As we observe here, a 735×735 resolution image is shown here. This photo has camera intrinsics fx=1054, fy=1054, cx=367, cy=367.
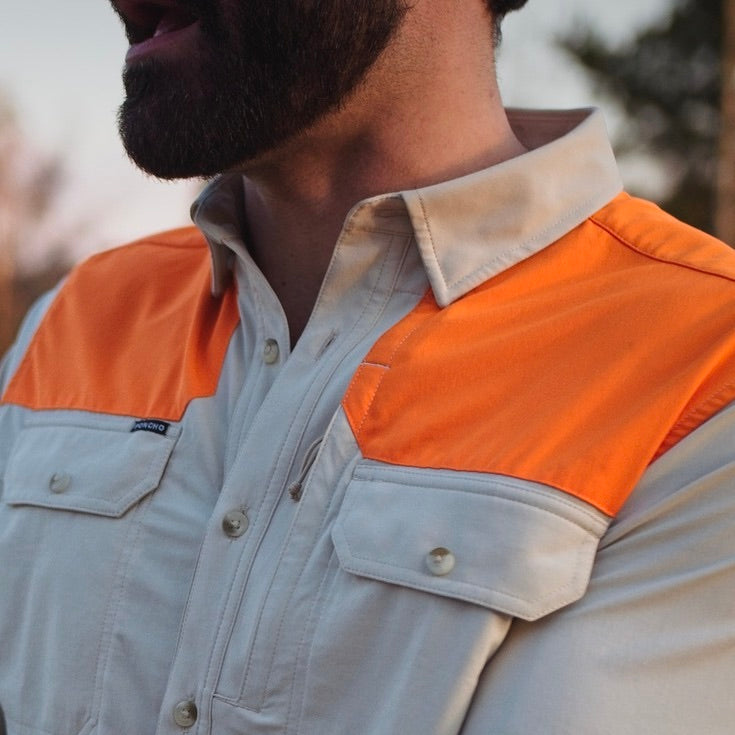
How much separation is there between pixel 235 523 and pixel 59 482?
0.40m

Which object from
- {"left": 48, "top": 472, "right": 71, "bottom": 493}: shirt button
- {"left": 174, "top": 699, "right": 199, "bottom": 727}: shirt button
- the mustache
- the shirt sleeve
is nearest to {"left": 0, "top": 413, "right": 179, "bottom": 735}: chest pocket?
{"left": 48, "top": 472, "right": 71, "bottom": 493}: shirt button

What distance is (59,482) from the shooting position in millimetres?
1785

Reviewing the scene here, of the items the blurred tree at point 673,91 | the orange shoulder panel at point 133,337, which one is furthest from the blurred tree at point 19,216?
the orange shoulder panel at point 133,337

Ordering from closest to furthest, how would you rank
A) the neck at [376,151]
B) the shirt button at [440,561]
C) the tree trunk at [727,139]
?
1. the shirt button at [440,561]
2. the neck at [376,151]
3. the tree trunk at [727,139]

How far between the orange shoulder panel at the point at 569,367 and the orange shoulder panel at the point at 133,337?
15.8 inches

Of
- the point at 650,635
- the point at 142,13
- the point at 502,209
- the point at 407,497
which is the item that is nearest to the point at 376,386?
the point at 407,497

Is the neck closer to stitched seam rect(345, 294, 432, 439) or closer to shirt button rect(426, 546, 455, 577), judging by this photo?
stitched seam rect(345, 294, 432, 439)

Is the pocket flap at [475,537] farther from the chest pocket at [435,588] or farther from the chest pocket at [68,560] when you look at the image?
the chest pocket at [68,560]

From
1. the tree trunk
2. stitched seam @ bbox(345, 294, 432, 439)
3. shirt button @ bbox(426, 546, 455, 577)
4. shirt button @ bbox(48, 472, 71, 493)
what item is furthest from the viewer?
the tree trunk

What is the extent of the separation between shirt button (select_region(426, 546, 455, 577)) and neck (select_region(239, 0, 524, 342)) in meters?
0.58

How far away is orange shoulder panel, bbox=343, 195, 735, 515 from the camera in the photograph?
1.42 metres

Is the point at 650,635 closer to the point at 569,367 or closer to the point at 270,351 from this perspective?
the point at 569,367

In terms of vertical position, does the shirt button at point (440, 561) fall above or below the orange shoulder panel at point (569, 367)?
below

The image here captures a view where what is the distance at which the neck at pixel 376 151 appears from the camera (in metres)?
1.90
